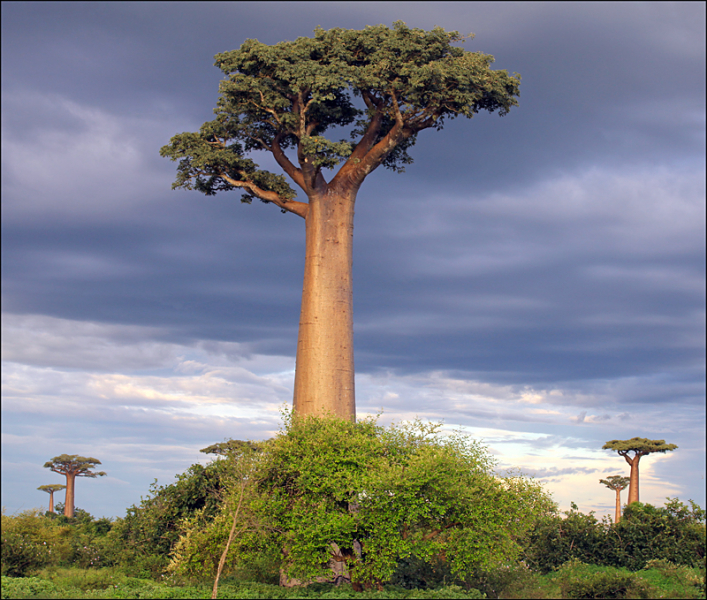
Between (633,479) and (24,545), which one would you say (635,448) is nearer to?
(633,479)

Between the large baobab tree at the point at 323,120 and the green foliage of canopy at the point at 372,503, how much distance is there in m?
5.16

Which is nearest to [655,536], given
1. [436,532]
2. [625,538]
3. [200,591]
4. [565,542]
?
[625,538]

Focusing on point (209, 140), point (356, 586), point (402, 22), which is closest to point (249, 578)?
point (356, 586)

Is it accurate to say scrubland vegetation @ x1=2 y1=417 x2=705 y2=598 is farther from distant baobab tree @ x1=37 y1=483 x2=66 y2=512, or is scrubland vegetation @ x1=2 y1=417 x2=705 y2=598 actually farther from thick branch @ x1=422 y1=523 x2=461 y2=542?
distant baobab tree @ x1=37 y1=483 x2=66 y2=512

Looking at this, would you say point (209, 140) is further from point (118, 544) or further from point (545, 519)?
point (545, 519)

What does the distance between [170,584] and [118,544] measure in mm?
6572

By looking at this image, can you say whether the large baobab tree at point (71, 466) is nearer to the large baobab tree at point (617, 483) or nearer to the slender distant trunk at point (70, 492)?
the slender distant trunk at point (70, 492)

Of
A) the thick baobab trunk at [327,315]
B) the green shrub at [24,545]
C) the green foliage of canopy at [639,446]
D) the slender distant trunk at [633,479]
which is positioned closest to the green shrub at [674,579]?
the thick baobab trunk at [327,315]

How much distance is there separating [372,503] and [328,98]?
14.1 meters

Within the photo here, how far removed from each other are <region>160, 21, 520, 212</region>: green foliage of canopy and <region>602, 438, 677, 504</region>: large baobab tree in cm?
3013

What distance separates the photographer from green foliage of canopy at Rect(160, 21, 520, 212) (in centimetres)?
2331

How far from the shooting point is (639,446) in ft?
148

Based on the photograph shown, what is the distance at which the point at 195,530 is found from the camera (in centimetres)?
1816

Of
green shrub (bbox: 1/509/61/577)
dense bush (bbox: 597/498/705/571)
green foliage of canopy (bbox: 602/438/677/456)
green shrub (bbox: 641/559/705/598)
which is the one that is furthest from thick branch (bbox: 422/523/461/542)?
green foliage of canopy (bbox: 602/438/677/456)
